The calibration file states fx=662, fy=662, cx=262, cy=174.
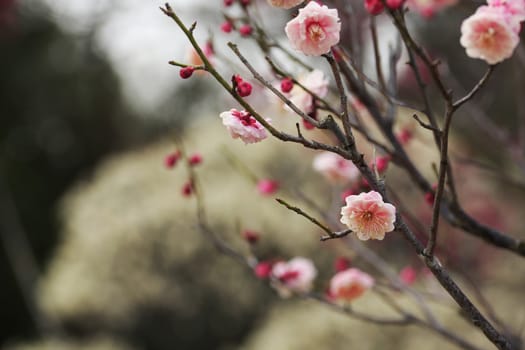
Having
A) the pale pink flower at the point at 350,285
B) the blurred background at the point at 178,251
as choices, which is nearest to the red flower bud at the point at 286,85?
the pale pink flower at the point at 350,285

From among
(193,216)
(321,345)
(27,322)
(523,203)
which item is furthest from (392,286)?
(27,322)

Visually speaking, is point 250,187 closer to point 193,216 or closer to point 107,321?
point 193,216

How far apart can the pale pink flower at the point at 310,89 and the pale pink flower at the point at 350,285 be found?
51 centimetres

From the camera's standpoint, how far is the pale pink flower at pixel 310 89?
1010mm

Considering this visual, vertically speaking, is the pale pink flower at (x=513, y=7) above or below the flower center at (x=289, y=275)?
above

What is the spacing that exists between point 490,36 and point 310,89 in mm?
332

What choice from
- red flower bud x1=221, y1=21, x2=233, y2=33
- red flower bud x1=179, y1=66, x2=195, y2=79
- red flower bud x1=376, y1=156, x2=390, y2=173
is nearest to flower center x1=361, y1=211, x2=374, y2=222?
red flower bud x1=179, y1=66, x2=195, y2=79

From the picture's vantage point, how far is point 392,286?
1.34 metres

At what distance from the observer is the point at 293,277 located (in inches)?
58.2

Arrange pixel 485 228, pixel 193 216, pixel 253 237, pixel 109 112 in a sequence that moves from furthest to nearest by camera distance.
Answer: pixel 109 112 < pixel 193 216 < pixel 253 237 < pixel 485 228

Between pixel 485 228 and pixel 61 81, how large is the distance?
23.1ft

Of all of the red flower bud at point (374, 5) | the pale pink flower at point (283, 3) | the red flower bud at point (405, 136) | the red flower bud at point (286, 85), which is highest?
the red flower bud at point (405, 136)

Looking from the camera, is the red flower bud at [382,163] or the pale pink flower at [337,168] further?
the pale pink flower at [337,168]

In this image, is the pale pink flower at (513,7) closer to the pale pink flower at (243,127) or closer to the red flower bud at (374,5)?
the red flower bud at (374,5)
